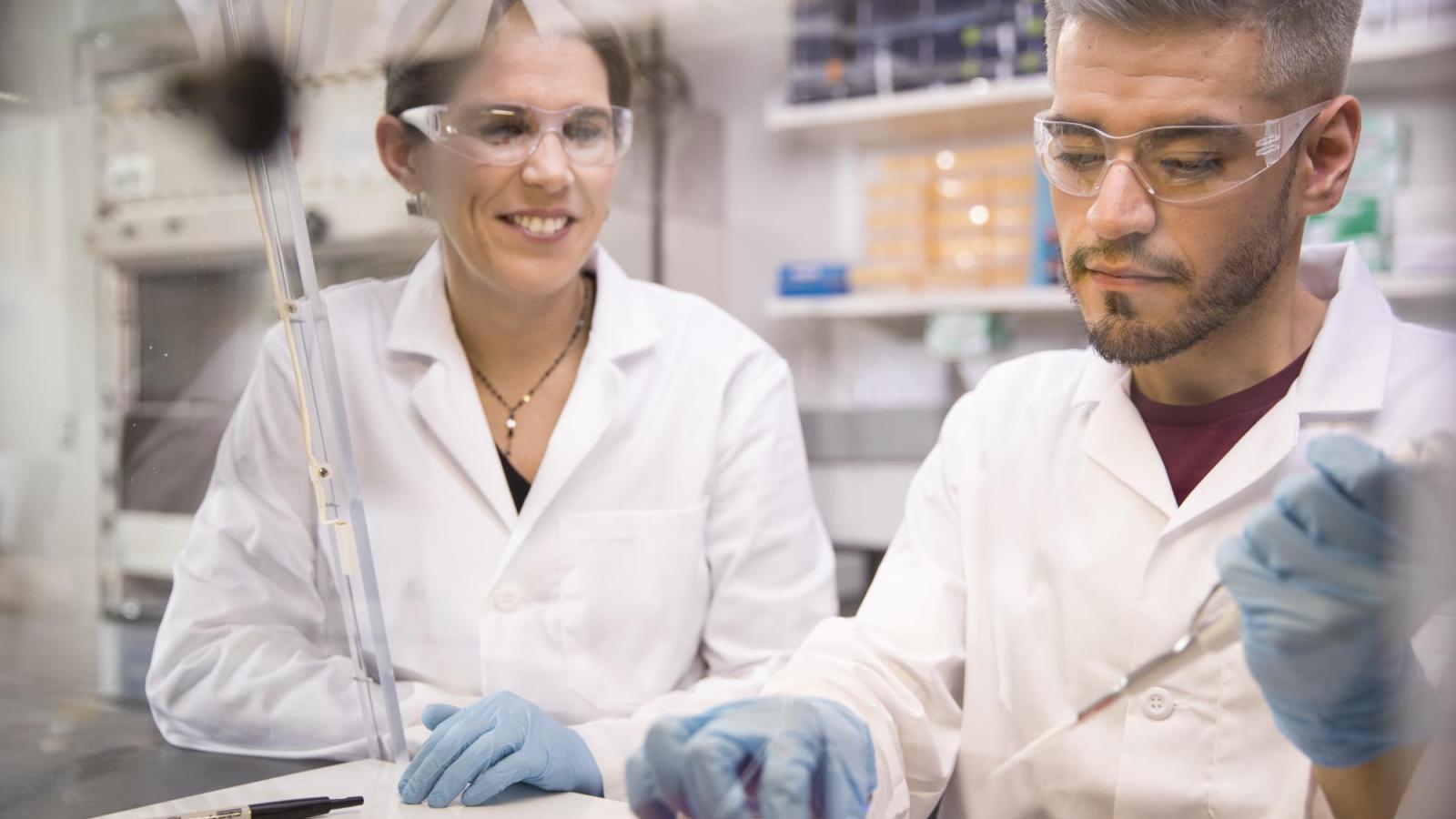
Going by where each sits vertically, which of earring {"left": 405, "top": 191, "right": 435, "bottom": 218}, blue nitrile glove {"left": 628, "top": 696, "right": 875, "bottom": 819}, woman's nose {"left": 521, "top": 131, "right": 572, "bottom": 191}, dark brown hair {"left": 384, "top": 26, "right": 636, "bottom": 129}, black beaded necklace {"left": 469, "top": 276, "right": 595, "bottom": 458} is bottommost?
blue nitrile glove {"left": 628, "top": 696, "right": 875, "bottom": 819}

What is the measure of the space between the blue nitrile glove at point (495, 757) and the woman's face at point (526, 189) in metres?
0.34

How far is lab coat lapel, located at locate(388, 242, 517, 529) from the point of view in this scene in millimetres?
938

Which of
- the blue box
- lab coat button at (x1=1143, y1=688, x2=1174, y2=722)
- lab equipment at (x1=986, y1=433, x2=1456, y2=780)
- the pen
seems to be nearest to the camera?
lab equipment at (x1=986, y1=433, x2=1456, y2=780)

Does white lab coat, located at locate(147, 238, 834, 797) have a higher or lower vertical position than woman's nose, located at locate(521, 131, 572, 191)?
lower

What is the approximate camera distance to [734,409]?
948mm

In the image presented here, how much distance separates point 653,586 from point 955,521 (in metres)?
0.26

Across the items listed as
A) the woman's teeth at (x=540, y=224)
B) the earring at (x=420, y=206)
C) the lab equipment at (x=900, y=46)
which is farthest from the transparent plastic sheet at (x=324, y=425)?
the lab equipment at (x=900, y=46)

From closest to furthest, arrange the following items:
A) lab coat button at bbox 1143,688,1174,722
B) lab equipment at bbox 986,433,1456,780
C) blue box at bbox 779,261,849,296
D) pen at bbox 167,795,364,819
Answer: lab equipment at bbox 986,433,1456,780 → lab coat button at bbox 1143,688,1174,722 → pen at bbox 167,795,364,819 → blue box at bbox 779,261,849,296

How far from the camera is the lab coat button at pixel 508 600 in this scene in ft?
3.02

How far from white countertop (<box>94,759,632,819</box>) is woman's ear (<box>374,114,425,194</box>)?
1.61 ft

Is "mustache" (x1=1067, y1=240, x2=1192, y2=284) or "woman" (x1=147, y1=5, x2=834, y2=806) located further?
"woman" (x1=147, y1=5, x2=834, y2=806)

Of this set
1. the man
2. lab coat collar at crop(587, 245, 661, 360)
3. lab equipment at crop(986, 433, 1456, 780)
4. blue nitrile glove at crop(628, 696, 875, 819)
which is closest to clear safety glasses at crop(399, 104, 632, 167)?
lab coat collar at crop(587, 245, 661, 360)

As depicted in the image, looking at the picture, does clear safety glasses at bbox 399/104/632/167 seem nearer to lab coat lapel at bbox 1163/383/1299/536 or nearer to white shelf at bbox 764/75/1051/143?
white shelf at bbox 764/75/1051/143

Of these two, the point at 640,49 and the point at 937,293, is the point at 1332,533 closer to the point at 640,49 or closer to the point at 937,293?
the point at 937,293
